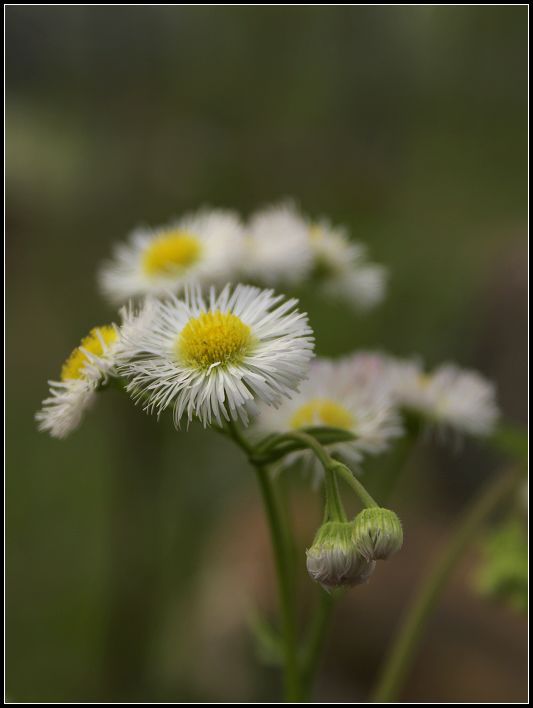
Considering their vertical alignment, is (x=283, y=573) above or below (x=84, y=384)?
below

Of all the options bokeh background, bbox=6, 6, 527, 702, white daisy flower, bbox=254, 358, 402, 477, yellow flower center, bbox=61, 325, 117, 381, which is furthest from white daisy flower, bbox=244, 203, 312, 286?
bokeh background, bbox=6, 6, 527, 702

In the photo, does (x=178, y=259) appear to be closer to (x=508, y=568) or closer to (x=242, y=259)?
(x=242, y=259)

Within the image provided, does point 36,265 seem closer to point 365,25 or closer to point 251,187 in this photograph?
point 251,187

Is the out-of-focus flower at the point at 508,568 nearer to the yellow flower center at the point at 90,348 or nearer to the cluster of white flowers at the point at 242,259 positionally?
the cluster of white flowers at the point at 242,259

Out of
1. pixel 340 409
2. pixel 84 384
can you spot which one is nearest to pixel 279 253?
pixel 340 409

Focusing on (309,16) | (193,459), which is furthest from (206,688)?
(309,16)
